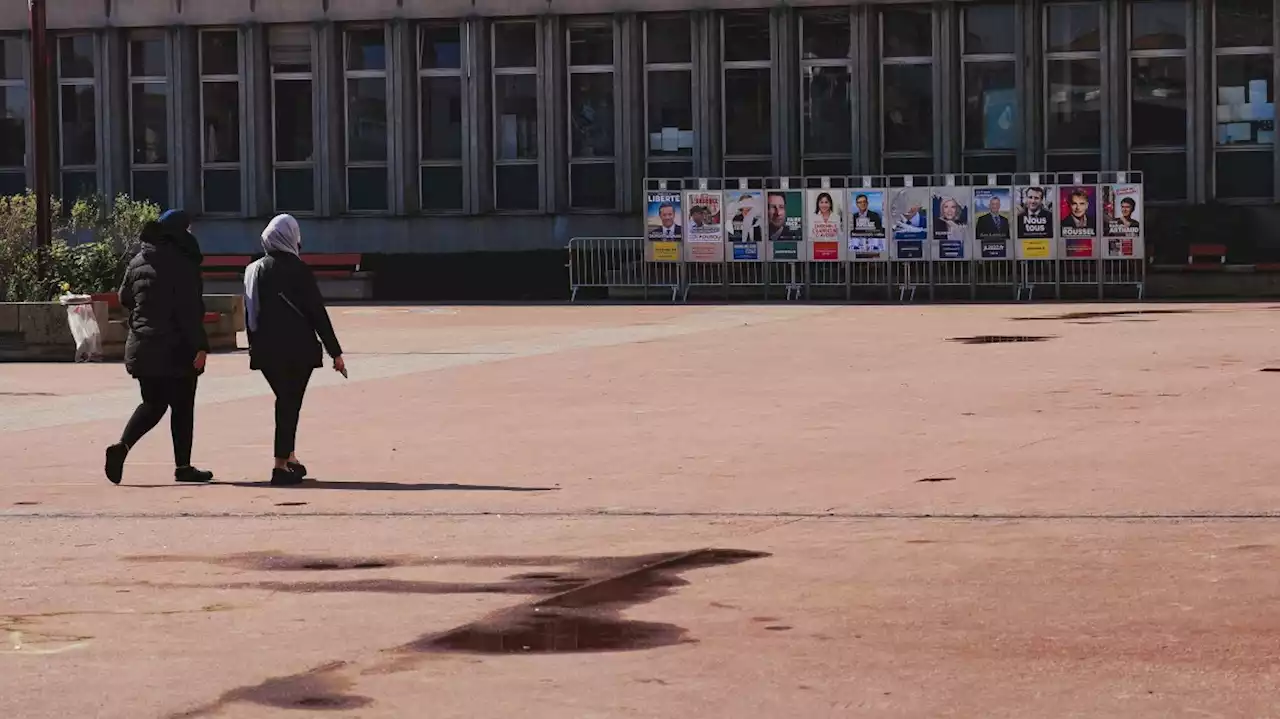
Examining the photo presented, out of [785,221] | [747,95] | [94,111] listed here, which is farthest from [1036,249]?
[94,111]

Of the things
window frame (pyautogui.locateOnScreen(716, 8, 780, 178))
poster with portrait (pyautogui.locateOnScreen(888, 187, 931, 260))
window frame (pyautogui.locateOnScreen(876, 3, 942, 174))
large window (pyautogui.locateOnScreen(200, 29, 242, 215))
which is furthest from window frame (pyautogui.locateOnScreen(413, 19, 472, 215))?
poster with portrait (pyautogui.locateOnScreen(888, 187, 931, 260))

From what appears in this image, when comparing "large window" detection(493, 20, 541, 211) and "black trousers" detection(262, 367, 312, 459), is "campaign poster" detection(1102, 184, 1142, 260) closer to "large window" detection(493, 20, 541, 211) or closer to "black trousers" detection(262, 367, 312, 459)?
"large window" detection(493, 20, 541, 211)

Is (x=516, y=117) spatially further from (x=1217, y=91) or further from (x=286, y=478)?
(x=286, y=478)

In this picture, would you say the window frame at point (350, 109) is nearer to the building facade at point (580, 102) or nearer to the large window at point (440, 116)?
the building facade at point (580, 102)

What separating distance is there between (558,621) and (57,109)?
4354cm

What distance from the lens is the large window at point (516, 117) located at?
1893 inches

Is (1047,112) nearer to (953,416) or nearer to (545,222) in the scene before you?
(545,222)

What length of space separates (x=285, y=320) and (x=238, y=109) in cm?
3567

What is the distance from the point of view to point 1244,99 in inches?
1773

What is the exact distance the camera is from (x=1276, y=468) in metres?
13.6

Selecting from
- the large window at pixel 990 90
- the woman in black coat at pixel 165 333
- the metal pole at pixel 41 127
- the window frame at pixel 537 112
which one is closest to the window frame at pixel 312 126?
the window frame at pixel 537 112

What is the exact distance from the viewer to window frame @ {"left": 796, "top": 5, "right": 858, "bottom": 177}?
46.7 metres

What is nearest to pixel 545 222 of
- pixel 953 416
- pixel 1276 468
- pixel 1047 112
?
pixel 1047 112

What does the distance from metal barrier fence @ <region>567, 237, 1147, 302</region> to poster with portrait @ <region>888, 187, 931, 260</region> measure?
1.05ft
